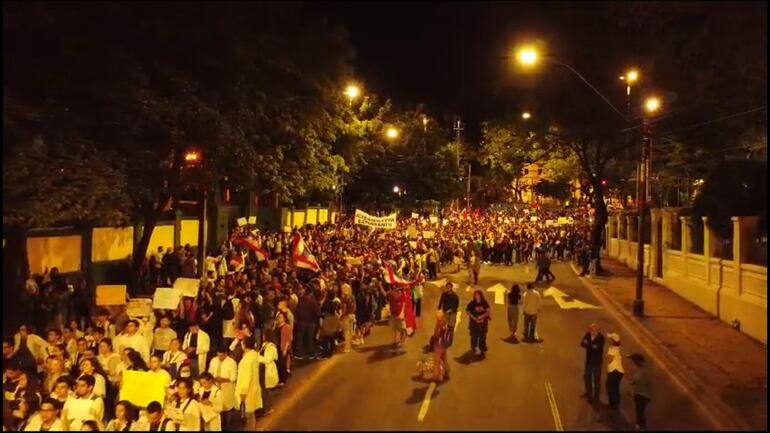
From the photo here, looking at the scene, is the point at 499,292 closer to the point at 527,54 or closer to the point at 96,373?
the point at 527,54

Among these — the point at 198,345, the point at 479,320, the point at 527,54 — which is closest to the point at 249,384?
the point at 198,345

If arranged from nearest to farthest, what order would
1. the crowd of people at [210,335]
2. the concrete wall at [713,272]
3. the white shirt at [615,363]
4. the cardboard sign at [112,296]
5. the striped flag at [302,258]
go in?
1. the crowd of people at [210,335]
2. the white shirt at [615,363]
3. the cardboard sign at [112,296]
4. the concrete wall at [713,272]
5. the striped flag at [302,258]

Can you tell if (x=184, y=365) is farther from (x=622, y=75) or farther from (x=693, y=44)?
(x=622, y=75)

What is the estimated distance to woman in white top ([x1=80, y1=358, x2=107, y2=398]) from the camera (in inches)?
422

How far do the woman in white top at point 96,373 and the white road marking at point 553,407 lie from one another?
5.88 meters

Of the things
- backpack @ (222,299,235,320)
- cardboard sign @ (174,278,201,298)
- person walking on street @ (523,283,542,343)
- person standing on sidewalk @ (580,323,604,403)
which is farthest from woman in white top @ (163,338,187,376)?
person walking on street @ (523,283,542,343)

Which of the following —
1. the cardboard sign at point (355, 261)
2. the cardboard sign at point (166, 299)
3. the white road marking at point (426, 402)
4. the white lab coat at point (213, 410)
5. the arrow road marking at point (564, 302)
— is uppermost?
the cardboard sign at point (355, 261)

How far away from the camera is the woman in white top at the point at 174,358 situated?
37.5ft

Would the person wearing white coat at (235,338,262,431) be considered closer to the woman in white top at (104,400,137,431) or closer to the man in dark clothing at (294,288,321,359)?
the woman in white top at (104,400,137,431)

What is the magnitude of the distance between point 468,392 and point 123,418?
536 centimetres

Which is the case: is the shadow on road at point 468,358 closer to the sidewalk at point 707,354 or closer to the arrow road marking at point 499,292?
the sidewalk at point 707,354

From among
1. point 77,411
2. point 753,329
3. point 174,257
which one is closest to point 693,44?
point 753,329

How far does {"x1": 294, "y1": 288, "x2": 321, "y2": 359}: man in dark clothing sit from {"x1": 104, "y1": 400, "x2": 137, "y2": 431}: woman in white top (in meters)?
5.91

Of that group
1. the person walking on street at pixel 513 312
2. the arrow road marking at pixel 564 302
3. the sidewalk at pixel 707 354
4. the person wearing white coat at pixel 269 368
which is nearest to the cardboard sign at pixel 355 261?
the arrow road marking at pixel 564 302
